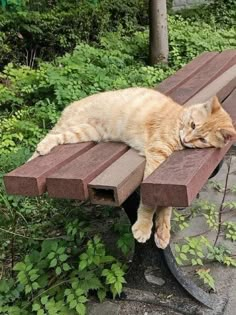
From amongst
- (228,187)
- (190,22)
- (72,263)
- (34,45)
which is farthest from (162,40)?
(72,263)

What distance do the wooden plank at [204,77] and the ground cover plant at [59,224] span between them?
0.76 m

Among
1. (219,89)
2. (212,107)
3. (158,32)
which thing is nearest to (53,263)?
(212,107)

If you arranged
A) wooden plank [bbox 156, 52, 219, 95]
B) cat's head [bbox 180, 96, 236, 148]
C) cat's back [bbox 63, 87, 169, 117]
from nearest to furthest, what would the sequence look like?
cat's head [bbox 180, 96, 236, 148] → cat's back [bbox 63, 87, 169, 117] → wooden plank [bbox 156, 52, 219, 95]

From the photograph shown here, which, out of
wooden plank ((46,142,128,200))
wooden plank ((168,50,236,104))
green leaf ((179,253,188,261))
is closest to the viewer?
wooden plank ((46,142,128,200))

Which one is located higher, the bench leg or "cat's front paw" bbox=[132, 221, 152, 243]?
"cat's front paw" bbox=[132, 221, 152, 243]

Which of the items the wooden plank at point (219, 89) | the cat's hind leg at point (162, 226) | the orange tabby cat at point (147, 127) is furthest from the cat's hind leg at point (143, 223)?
the wooden plank at point (219, 89)

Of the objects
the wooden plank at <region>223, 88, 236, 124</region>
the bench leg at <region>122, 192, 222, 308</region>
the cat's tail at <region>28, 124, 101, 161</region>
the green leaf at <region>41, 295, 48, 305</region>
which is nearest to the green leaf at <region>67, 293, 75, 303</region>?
the green leaf at <region>41, 295, 48, 305</region>

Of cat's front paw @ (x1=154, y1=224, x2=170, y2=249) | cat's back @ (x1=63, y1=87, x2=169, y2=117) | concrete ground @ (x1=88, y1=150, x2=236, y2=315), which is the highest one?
cat's back @ (x1=63, y1=87, x2=169, y2=117)

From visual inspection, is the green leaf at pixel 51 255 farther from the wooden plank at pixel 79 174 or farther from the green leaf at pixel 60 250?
the wooden plank at pixel 79 174

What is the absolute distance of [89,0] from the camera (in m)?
7.94

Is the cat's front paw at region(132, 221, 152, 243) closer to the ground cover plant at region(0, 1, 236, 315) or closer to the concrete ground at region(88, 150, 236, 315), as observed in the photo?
the ground cover plant at region(0, 1, 236, 315)

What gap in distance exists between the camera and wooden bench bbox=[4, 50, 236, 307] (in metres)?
2.33

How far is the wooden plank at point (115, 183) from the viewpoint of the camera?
2367 millimetres

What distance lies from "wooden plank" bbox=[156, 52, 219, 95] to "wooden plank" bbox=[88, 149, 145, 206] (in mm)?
1384
